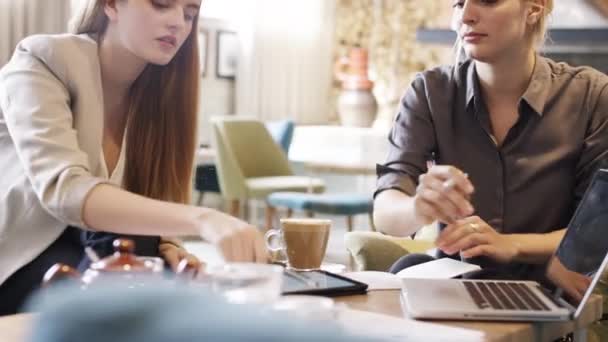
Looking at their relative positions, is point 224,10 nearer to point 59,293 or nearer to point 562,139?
point 562,139

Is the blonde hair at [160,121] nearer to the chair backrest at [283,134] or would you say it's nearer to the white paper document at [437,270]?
the white paper document at [437,270]

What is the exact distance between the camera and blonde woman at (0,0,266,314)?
130 centimetres

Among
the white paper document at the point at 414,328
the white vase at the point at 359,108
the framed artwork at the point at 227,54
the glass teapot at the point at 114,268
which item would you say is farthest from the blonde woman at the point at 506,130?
the framed artwork at the point at 227,54

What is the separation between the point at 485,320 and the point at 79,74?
90 cm

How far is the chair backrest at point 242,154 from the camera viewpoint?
16.3ft

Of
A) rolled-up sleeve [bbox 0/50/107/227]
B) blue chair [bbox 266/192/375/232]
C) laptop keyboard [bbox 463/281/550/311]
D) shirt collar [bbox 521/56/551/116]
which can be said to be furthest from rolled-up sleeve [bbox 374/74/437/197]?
blue chair [bbox 266/192/375/232]

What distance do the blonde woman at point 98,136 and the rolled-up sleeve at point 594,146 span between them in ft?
2.56

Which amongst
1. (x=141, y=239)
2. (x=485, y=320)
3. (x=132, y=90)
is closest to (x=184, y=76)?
(x=132, y=90)

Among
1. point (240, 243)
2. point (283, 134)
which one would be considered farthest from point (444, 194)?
point (283, 134)

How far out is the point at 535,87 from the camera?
1.78 meters

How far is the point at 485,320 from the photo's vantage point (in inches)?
43.5

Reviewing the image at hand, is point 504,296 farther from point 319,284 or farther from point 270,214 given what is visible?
point 270,214

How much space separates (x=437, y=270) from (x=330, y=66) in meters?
5.27

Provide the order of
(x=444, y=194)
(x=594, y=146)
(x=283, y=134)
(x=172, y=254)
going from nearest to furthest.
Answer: (x=444, y=194) → (x=172, y=254) → (x=594, y=146) → (x=283, y=134)
